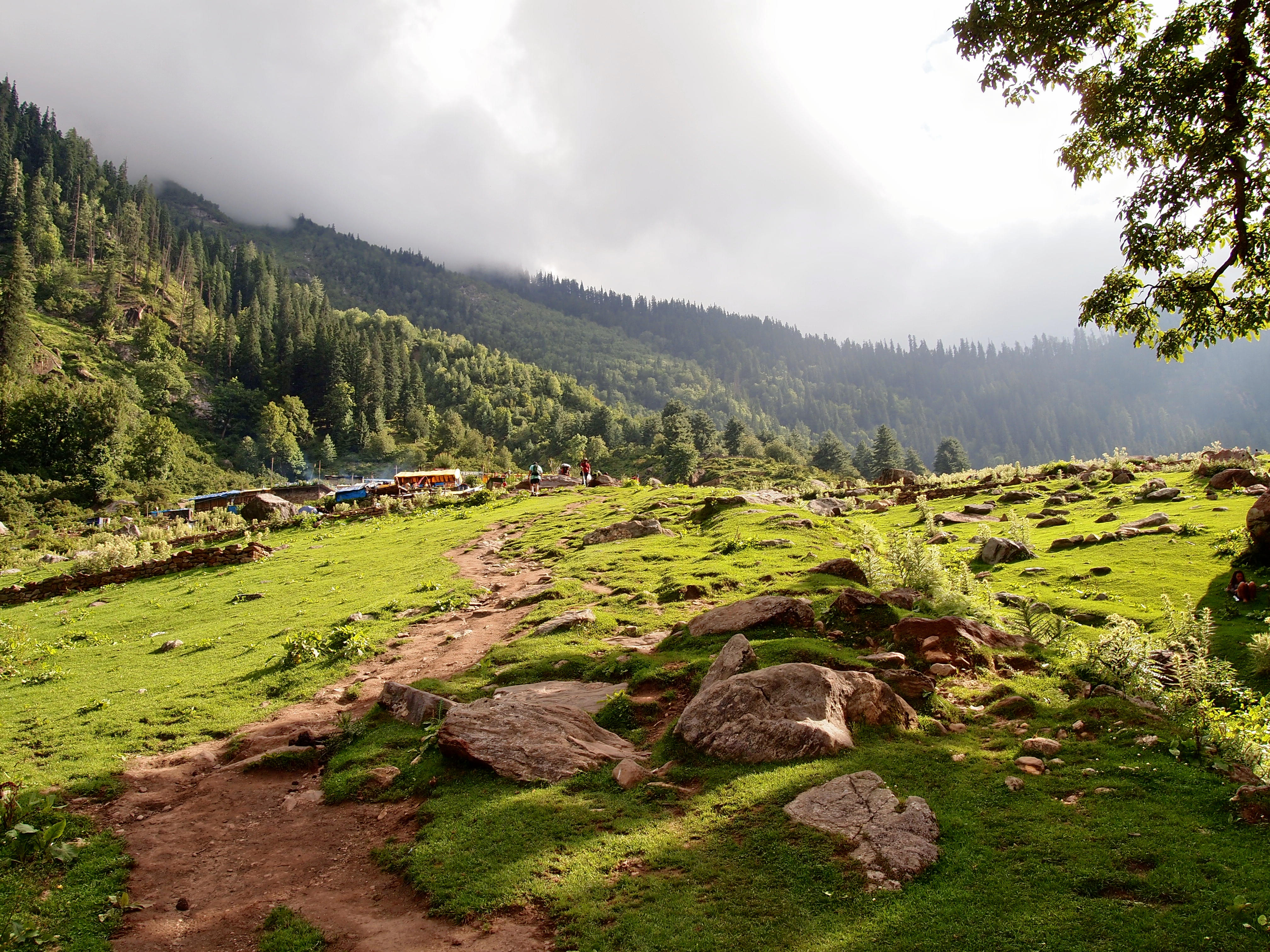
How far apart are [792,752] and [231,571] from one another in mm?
28470

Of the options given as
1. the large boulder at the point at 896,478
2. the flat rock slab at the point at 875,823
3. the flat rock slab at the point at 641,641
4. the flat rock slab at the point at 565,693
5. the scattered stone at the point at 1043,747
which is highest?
the large boulder at the point at 896,478

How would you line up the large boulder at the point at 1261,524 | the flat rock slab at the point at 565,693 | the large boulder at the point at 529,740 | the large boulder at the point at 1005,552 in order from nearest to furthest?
the large boulder at the point at 529,740, the flat rock slab at the point at 565,693, the large boulder at the point at 1261,524, the large boulder at the point at 1005,552

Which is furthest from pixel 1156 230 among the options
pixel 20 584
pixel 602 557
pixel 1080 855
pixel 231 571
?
pixel 20 584

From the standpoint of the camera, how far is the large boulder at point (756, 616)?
1280 centimetres

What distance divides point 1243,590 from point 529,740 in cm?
1448

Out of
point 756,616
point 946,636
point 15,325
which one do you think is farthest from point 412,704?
point 15,325

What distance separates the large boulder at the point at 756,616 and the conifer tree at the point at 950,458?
119809mm

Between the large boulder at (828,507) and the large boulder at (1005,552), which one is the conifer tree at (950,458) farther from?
the large boulder at (1005,552)

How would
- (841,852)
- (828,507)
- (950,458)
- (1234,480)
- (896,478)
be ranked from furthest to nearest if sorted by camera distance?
(950,458), (896,478), (828,507), (1234,480), (841,852)

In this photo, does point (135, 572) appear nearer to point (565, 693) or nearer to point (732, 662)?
point (565, 693)

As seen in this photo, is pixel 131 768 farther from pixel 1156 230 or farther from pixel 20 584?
pixel 20 584

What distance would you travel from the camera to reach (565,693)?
1152cm

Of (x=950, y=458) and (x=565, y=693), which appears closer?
(x=565, y=693)

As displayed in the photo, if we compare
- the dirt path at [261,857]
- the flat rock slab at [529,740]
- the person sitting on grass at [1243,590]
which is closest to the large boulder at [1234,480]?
the person sitting on grass at [1243,590]
